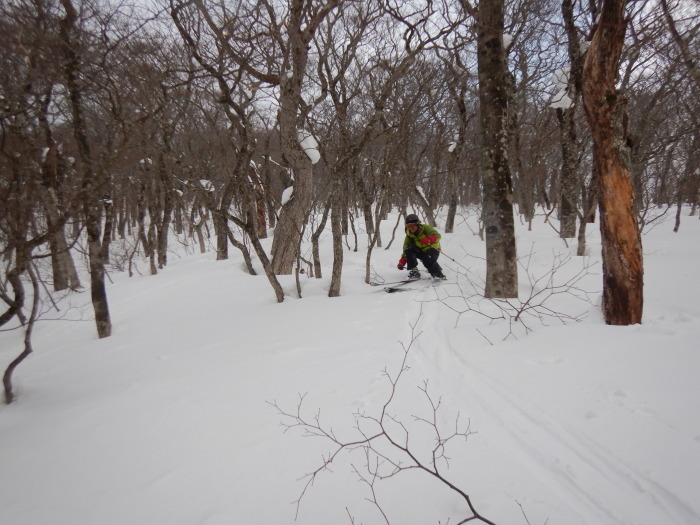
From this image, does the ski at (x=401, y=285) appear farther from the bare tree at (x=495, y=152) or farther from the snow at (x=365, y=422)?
the bare tree at (x=495, y=152)

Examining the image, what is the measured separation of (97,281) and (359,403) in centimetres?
464

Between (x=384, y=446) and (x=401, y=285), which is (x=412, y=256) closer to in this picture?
(x=401, y=285)

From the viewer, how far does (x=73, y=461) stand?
2129 millimetres

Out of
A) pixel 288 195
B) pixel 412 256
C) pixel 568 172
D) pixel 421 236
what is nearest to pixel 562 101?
pixel 568 172

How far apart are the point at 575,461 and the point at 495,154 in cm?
339

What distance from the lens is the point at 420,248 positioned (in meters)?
6.75

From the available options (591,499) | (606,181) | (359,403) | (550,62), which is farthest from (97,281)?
(550,62)

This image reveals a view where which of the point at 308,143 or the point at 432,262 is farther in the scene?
the point at 432,262

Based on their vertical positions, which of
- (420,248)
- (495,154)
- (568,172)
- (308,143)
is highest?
(308,143)

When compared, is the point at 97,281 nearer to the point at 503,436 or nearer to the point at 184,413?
the point at 184,413

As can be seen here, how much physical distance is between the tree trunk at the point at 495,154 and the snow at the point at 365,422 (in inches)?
21.8

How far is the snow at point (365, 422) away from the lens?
1510 millimetres

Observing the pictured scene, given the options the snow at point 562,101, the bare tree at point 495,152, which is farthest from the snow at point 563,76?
the bare tree at point 495,152

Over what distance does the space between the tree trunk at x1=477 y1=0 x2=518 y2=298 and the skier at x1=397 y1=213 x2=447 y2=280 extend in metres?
2.21
